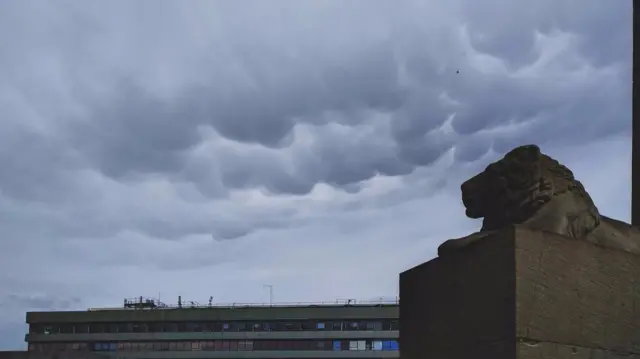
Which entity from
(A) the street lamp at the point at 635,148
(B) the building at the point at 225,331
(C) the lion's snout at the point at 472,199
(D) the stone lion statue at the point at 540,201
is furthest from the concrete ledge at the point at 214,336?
(D) the stone lion statue at the point at 540,201

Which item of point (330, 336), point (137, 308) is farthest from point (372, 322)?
point (137, 308)

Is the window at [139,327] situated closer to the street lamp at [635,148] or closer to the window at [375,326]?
the window at [375,326]

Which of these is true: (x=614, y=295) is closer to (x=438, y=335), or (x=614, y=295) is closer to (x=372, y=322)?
(x=438, y=335)

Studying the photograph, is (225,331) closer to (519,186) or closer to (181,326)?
(181,326)

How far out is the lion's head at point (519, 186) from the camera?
631 centimetres

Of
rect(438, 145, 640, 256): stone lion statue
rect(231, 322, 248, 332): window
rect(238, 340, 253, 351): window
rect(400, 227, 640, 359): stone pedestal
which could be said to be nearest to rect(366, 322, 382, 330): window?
rect(238, 340, 253, 351): window

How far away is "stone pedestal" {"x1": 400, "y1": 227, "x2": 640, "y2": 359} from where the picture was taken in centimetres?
543

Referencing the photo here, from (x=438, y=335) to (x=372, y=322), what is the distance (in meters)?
72.3

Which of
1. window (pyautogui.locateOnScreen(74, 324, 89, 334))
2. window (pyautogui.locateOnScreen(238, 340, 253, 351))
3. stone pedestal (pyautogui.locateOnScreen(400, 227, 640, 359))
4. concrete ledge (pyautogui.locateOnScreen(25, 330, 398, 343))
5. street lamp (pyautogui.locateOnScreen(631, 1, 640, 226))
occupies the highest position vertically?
street lamp (pyautogui.locateOnScreen(631, 1, 640, 226))

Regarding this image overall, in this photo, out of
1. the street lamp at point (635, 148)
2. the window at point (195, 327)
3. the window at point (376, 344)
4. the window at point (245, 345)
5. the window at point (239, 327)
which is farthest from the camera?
the window at point (195, 327)

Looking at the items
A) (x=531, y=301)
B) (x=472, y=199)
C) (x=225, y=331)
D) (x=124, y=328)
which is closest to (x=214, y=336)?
(x=225, y=331)

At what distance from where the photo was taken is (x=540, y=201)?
6293 mm

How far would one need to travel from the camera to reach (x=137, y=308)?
8556cm

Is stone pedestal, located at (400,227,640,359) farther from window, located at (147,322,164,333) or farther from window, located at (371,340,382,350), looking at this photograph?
window, located at (147,322,164,333)
